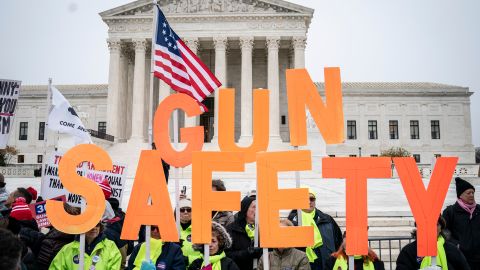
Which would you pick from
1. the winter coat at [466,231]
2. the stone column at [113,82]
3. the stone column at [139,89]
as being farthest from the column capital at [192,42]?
the winter coat at [466,231]

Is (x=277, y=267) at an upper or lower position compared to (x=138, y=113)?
lower

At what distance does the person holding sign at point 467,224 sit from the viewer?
549 cm

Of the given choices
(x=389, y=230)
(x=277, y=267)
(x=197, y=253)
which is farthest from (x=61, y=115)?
(x=389, y=230)

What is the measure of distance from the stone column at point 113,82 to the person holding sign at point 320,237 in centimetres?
3586

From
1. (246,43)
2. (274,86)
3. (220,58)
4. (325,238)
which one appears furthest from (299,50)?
(325,238)

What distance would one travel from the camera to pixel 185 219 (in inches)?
203

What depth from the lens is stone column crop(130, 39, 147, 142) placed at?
3800cm

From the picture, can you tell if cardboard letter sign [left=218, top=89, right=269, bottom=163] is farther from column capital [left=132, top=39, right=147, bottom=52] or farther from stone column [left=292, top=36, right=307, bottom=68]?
column capital [left=132, top=39, right=147, bottom=52]

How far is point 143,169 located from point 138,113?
35.3 metres

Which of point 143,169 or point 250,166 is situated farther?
point 250,166

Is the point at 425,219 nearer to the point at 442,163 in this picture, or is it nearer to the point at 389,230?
the point at 442,163

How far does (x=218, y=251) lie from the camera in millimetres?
4352

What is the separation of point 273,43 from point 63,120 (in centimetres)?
3230

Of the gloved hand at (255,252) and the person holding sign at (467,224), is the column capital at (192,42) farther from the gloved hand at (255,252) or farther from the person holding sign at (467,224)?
the gloved hand at (255,252)
